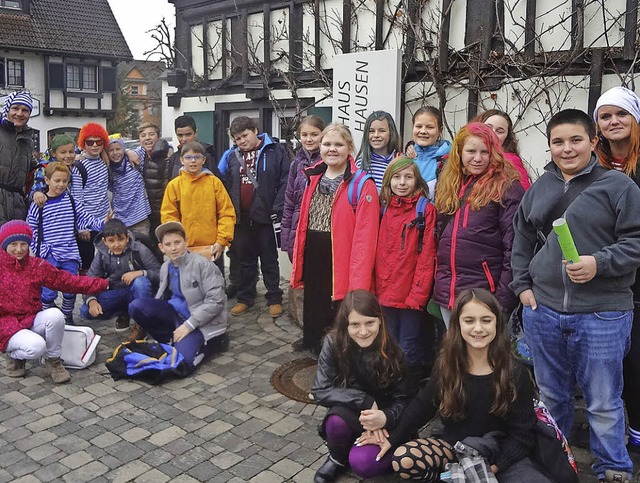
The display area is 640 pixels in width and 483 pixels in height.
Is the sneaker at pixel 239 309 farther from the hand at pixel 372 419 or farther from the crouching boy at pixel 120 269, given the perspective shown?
the hand at pixel 372 419

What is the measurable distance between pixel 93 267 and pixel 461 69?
13.9 ft

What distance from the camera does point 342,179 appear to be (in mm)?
4359

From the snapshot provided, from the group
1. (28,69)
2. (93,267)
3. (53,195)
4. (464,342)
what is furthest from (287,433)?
(28,69)

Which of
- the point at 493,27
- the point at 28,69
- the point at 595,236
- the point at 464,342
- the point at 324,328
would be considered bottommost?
the point at 324,328

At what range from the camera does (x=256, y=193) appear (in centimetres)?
617

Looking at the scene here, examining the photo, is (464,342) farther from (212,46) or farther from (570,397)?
(212,46)

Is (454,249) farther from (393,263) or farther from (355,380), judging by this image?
(355,380)

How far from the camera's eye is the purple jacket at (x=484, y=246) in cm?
352

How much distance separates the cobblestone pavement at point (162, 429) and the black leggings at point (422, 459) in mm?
369

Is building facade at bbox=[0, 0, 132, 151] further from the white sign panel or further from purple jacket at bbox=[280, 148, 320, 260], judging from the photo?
purple jacket at bbox=[280, 148, 320, 260]

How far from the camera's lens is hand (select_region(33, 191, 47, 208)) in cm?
572

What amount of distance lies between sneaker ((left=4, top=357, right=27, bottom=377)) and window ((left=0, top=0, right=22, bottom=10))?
996 inches

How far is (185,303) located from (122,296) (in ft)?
2.83

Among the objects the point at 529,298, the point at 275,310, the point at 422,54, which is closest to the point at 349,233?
the point at 529,298
